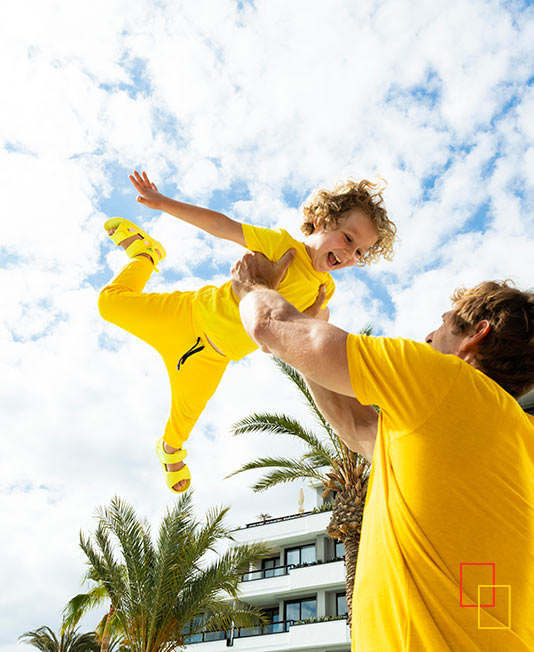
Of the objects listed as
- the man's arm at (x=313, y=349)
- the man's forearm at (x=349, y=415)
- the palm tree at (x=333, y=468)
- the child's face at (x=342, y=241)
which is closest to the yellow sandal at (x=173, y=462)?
the child's face at (x=342, y=241)

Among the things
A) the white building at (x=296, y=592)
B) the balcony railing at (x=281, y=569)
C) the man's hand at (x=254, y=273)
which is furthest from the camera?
the balcony railing at (x=281, y=569)

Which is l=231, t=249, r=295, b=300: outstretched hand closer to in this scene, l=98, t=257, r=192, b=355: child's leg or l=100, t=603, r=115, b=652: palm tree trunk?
l=98, t=257, r=192, b=355: child's leg

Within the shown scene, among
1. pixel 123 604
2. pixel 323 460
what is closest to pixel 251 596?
pixel 123 604

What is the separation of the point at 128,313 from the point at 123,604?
37.1ft

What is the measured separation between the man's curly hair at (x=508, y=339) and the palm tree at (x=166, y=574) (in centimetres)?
1188

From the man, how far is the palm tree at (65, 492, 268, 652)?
12.0m

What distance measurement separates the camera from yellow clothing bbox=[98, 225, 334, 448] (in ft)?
12.2

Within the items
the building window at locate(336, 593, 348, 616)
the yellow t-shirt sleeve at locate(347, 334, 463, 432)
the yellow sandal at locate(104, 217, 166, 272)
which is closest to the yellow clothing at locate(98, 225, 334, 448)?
the yellow sandal at locate(104, 217, 166, 272)

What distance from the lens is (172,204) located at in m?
3.74

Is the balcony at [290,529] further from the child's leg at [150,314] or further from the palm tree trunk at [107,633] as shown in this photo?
the child's leg at [150,314]

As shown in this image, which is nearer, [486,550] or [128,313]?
[486,550]

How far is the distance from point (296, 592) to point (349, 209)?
2527 centimetres

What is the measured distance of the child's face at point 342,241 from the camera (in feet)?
12.4

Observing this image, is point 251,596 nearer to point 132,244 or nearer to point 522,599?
Answer: point 132,244
